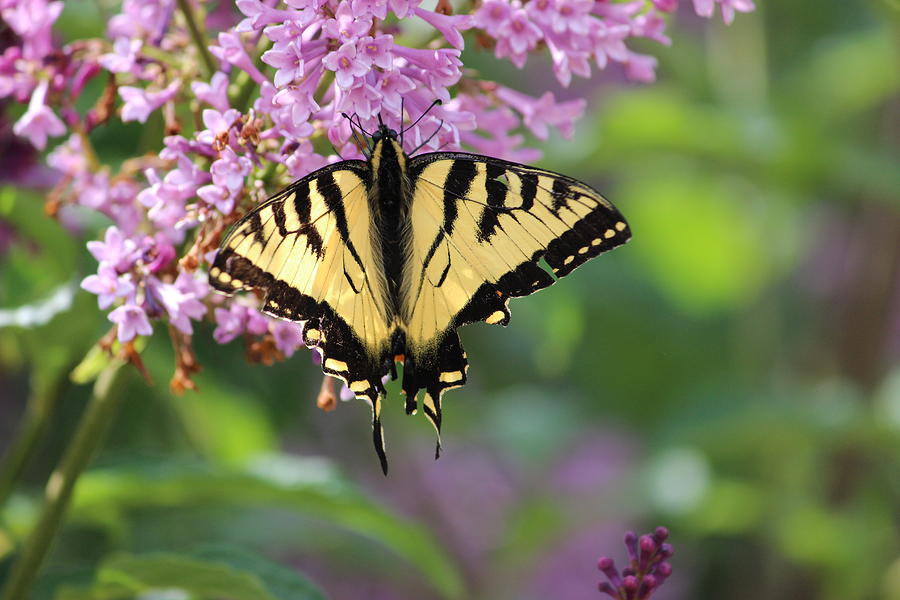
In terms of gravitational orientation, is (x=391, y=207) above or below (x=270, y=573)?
above

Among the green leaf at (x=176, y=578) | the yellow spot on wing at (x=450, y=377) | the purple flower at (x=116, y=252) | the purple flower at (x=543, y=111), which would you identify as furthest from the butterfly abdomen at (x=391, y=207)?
the green leaf at (x=176, y=578)

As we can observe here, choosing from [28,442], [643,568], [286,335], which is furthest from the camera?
[28,442]

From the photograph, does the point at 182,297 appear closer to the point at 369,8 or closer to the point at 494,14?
the point at 369,8

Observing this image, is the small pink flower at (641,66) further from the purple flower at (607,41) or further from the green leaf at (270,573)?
the green leaf at (270,573)

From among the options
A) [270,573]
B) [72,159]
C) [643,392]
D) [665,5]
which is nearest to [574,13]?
[665,5]

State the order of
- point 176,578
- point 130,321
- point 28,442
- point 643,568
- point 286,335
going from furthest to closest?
point 28,442
point 176,578
point 286,335
point 130,321
point 643,568

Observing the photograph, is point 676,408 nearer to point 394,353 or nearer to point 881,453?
point 881,453

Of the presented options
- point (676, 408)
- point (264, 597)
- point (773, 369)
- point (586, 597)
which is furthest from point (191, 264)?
point (586, 597)
